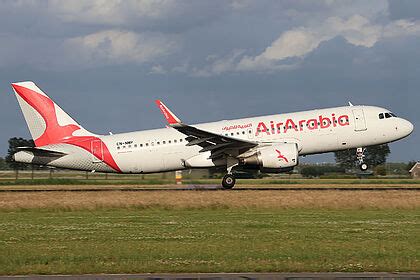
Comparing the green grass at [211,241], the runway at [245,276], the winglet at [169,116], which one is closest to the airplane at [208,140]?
the winglet at [169,116]

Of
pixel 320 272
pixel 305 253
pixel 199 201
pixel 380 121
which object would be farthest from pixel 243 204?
pixel 320 272

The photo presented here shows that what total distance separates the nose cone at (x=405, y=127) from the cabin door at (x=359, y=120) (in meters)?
2.82

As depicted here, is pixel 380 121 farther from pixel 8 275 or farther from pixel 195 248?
pixel 8 275

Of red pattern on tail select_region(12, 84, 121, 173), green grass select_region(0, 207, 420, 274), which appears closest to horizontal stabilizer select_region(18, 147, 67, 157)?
red pattern on tail select_region(12, 84, 121, 173)

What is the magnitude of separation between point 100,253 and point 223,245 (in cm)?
348

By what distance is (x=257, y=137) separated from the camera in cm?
4253

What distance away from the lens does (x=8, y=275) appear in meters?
15.0

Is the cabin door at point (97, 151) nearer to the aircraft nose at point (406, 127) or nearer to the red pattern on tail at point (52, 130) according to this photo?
the red pattern on tail at point (52, 130)

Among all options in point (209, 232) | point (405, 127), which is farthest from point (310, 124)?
point (209, 232)

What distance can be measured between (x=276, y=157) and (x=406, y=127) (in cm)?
911

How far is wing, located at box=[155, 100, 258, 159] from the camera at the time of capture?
40250mm

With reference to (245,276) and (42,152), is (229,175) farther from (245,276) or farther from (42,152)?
(245,276)

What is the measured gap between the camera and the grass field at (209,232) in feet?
54.0

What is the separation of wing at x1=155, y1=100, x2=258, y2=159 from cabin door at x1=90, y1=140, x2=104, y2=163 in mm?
5480
